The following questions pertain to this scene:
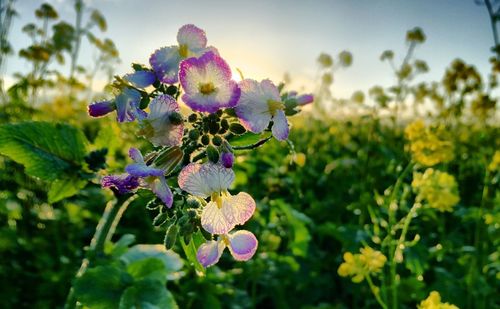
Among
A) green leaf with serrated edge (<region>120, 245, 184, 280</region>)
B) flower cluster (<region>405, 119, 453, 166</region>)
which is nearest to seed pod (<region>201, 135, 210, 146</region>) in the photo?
green leaf with serrated edge (<region>120, 245, 184, 280</region>)

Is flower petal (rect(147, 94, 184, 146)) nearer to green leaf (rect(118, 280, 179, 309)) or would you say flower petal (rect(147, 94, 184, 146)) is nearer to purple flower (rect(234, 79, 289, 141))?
purple flower (rect(234, 79, 289, 141))

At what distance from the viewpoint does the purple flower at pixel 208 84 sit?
2.73 ft

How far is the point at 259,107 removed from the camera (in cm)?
87

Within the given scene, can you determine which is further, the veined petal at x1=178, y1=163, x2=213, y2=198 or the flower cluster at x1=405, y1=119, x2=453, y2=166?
the flower cluster at x1=405, y1=119, x2=453, y2=166

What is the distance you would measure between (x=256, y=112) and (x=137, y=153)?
23 cm

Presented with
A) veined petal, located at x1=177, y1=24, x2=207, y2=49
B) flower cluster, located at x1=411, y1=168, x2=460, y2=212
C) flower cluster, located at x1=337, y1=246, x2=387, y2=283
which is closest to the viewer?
veined petal, located at x1=177, y1=24, x2=207, y2=49

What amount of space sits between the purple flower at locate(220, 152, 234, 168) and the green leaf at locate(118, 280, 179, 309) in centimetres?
48

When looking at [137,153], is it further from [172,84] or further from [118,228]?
[118,228]

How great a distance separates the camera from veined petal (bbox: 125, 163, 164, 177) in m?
0.78

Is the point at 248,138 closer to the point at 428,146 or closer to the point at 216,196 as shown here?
the point at 216,196

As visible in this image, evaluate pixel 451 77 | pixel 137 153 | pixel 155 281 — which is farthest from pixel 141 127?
pixel 451 77

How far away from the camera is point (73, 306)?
4.47ft

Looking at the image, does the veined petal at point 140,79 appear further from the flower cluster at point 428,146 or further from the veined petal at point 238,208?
the flower cluster at point 428,146

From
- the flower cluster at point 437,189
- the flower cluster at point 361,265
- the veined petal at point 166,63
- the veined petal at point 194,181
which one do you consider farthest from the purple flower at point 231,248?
the flower cluster at point 437,189
